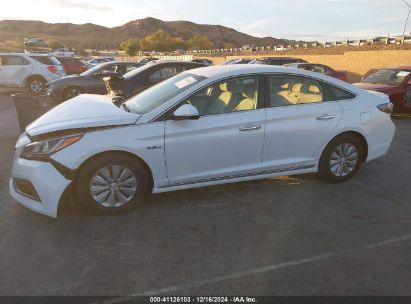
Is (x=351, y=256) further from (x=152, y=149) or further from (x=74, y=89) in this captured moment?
(x=74, y=89)

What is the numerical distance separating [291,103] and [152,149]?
1850 millimetres

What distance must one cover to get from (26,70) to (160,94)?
12554 millimetres

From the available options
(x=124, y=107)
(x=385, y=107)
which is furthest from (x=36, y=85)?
(x=385, y=107)

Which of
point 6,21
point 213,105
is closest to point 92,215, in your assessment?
point 213,105

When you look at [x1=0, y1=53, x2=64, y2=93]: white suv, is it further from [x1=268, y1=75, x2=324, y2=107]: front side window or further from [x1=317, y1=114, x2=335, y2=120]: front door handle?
[x1=317, y1=114, x2=335, y2=120]: front door handle

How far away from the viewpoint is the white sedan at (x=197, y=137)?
3826 mm

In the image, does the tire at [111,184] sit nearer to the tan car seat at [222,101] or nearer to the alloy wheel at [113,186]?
the alloy wheel at [113,186]

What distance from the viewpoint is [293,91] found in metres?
4.75

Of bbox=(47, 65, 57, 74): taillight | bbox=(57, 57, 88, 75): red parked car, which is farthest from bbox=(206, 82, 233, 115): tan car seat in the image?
bbox=(57, 57, 88, 75): red parked car

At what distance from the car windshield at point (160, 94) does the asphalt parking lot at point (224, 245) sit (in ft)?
3.69

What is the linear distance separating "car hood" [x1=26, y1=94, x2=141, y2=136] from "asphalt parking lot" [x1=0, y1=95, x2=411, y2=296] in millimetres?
951

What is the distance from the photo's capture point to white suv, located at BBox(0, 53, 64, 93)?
1498 centimetres

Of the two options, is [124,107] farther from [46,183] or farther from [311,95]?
[311,95]

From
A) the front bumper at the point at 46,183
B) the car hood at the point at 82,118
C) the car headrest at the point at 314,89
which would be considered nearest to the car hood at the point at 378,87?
the car headrest at the point at 314,89
